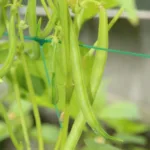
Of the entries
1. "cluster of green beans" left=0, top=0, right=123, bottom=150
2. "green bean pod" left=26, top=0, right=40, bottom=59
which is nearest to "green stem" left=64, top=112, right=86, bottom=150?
"cluster of green beans" left=0, top=0, right=123, bottom=150

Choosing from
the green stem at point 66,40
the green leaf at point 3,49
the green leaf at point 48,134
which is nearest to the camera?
the green stem at point 66,40

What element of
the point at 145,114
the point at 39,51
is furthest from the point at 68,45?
the point at 145,114

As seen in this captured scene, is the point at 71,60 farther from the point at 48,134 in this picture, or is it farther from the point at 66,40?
the point at 48,134

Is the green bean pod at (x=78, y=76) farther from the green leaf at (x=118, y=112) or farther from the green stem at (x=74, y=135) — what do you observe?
the green leaf at (x=118, y=112)

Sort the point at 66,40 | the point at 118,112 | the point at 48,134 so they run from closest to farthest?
the point at 66,40
the point at 48,134
the point at 118,112

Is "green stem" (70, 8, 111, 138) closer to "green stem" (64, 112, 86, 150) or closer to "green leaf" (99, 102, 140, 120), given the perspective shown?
"green stem" (64, 112, 86, 150)

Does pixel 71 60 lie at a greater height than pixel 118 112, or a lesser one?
greater

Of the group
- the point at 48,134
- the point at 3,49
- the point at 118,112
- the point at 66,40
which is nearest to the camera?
the point at 66,40

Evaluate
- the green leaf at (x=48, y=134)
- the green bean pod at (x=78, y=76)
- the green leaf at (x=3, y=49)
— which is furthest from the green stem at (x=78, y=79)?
the green leaf at (x=48, y=134)

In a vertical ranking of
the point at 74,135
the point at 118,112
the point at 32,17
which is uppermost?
the point at 32,17

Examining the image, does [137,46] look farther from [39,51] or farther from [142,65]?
[39,51]

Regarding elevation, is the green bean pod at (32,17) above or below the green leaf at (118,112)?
above

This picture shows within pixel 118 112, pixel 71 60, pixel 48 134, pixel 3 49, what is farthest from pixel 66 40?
pixel 118 112
